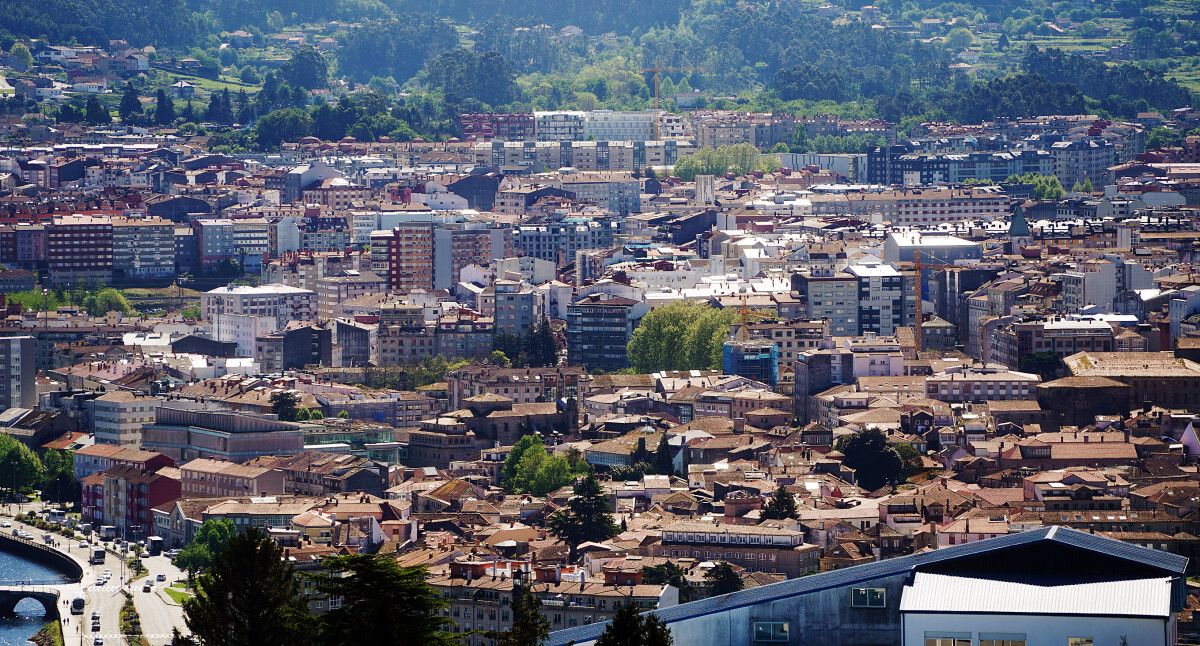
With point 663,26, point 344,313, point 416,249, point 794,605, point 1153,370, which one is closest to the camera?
point 794,605

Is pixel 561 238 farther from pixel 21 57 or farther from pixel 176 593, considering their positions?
pixel 21 57

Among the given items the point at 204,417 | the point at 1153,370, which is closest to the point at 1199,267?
the point at 1153,370

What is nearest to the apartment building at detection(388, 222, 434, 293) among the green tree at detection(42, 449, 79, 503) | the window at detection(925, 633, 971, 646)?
the green tree at detection(42, 449, 79, 503)

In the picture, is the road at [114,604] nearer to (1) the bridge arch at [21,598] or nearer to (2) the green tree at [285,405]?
(1) the bridge arch at [21,598]

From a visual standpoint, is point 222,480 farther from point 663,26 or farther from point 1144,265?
point 663,26

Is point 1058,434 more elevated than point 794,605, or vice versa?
point 794,605

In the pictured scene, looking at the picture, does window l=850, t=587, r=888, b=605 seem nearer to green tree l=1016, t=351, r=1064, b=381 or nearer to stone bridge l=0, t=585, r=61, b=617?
stone bridge l=0, t=585, r=61, b=617
